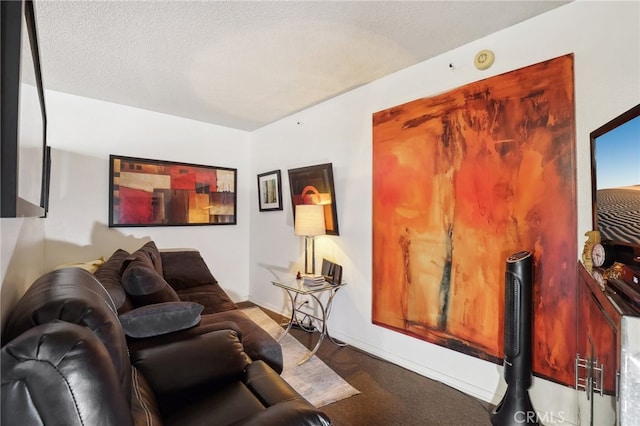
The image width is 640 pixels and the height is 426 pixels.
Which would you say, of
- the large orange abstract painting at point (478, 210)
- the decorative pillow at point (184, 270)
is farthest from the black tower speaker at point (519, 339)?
the decorative pillow at point (184, 270)

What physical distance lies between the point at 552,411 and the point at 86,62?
13.8ft

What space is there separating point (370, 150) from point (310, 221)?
88cm

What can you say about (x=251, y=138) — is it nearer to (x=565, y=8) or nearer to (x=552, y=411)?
(x=565, y=8)

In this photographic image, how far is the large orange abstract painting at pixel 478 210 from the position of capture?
1.83 m

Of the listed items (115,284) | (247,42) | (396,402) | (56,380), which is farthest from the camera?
(247,42)

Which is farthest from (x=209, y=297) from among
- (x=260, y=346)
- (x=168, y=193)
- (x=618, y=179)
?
(x=618, y=179)

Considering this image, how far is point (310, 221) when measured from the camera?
297cm

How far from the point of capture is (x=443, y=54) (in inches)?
93.4

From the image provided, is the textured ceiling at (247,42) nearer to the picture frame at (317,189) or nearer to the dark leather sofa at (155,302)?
the picture frame at (317,189)

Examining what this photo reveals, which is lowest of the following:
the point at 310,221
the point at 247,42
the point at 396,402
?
the point at 396,402

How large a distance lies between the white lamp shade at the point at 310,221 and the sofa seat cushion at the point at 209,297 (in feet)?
3.01

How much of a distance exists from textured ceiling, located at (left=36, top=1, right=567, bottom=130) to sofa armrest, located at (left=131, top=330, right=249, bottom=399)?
1.92 metres

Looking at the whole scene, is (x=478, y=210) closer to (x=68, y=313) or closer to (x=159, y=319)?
(x=159, y=319)

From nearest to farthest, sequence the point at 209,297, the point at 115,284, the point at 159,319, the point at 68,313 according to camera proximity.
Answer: the point at 68,313 → the point at 159,319 → the point at 115,284 → the point at 209,297
